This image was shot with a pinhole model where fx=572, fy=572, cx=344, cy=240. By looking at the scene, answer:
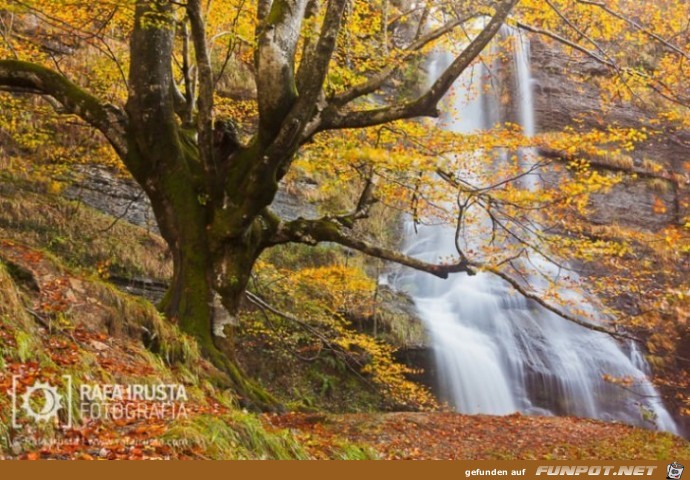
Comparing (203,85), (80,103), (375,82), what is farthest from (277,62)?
(80,103)

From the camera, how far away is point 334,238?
7.50 metres

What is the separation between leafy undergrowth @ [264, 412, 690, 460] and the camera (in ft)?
21.9

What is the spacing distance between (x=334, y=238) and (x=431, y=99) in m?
2.21

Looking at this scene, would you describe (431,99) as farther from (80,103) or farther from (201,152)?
(80,103)

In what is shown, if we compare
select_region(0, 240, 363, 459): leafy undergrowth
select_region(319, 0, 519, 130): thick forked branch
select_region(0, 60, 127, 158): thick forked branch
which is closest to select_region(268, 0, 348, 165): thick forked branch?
select_region(319, 0, 519, 130): thick forked branch

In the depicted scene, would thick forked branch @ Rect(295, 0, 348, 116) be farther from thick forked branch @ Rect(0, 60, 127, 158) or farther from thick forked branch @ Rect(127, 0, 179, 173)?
thick forked branch @ Rect(0, 60, 127, 158)

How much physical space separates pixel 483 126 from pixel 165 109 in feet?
62.7

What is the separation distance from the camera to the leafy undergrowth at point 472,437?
263 inches

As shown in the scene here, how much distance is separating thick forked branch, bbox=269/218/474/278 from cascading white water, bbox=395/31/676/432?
749cm

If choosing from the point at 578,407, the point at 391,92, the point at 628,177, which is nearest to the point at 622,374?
the point at 578,407

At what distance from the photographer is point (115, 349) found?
5.42 m

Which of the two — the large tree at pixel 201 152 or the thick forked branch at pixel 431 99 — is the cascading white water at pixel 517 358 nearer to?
the thick forked branch at pixel 431 99

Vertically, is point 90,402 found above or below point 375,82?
below

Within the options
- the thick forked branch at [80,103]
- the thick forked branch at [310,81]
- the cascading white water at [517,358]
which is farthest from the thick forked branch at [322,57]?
the cascading white water at [517,358]
